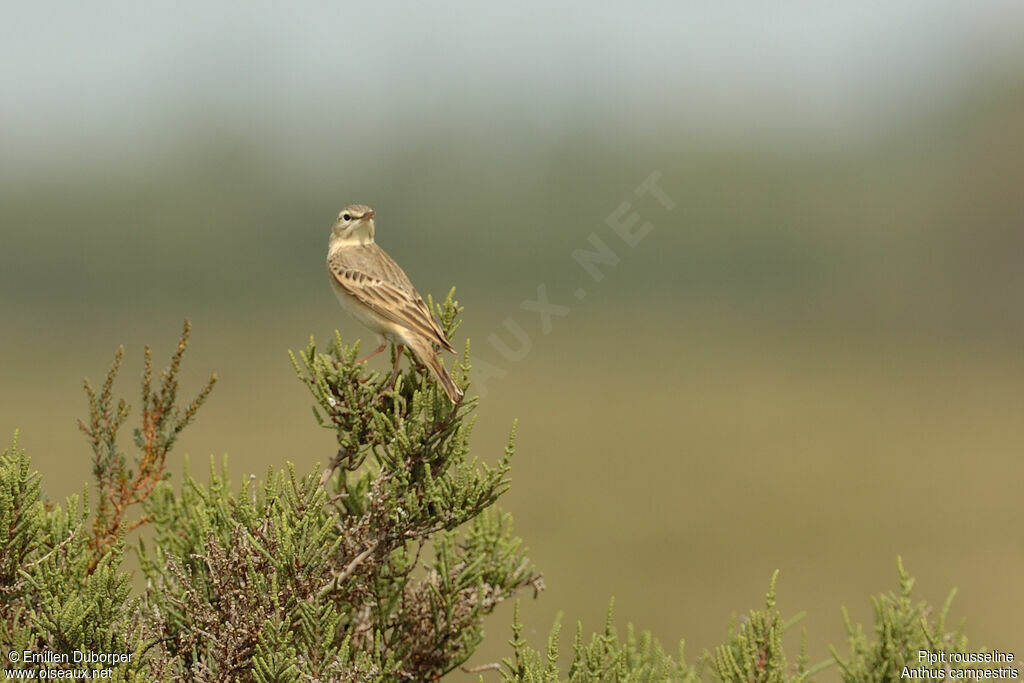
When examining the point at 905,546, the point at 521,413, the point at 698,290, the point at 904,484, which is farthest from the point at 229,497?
the point at 698,290

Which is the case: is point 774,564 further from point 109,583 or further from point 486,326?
point 486,326

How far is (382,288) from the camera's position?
7371mm

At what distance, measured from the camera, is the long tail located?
550cm

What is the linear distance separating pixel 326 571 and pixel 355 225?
4.07 meters

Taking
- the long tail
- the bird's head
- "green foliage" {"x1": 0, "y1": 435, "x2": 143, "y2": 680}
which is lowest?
"green foliage" {"x1": 0, "y1": 435, "x2": 143, "y2": 680}

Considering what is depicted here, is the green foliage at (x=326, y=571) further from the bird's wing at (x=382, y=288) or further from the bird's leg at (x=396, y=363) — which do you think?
the bird's wing at (x=382, y=288)

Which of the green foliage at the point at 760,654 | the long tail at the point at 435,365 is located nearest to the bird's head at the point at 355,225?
the long tail at the point at 435,365

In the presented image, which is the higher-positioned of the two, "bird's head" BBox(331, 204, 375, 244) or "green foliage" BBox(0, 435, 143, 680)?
"bird's head" BBox(331, 204, 375, 244)

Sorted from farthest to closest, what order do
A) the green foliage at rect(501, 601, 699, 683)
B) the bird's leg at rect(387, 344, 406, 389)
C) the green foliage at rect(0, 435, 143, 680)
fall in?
the bird's leg at rect(387, 344, 406, 389)
the green foliage at rect(501, 601, 699, 683)
the green foliage at rect(0, 435, 143, 680)

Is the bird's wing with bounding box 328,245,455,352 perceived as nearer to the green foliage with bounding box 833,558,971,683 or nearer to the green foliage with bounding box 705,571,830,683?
the green foliage with bounding box 705,571,830,683

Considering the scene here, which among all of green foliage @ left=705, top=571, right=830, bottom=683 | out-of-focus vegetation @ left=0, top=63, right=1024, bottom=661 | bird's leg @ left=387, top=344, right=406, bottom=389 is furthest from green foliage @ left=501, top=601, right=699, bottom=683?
out-of-focus vegetation @ left=0, top=63, right=1024, bottom=661

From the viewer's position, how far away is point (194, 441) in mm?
39000

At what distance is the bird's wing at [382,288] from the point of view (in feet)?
22.1

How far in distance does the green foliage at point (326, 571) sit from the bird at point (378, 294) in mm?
332
